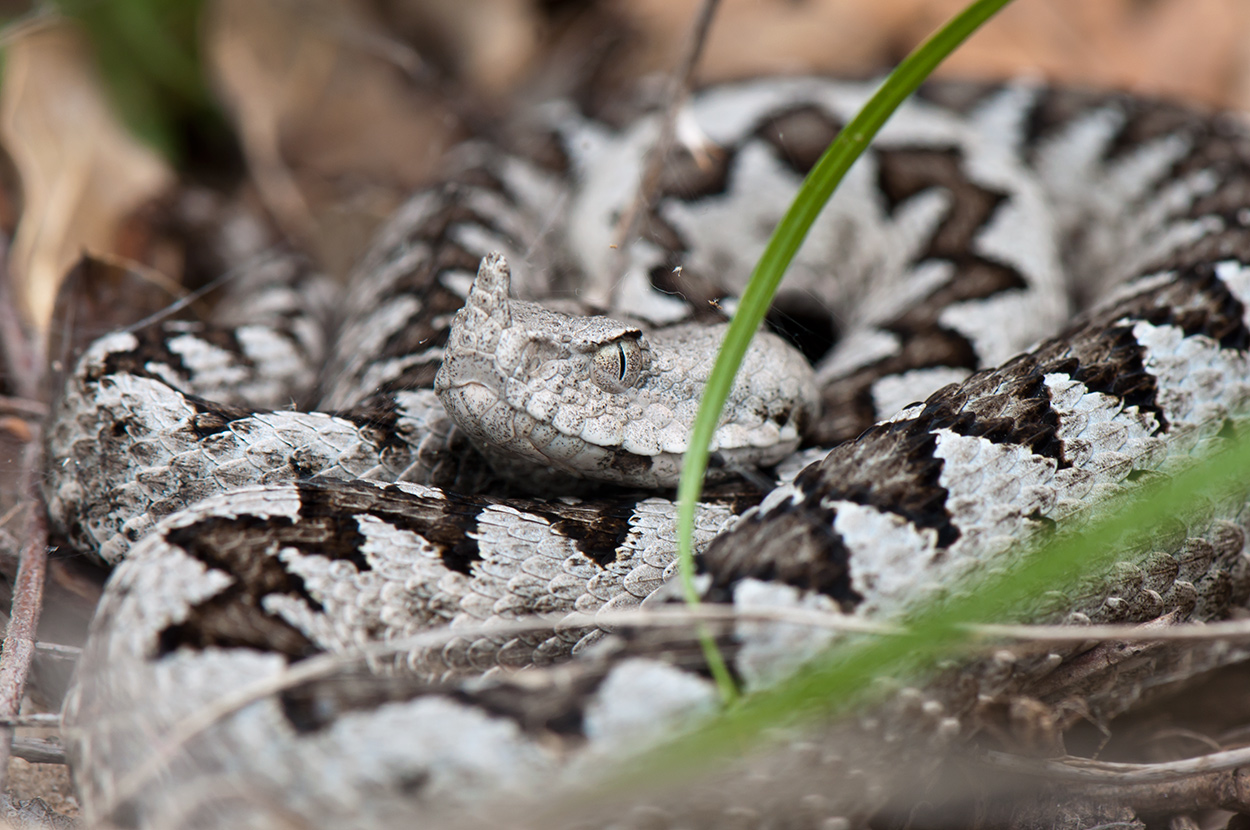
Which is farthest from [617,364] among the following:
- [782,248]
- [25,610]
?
[25,610]

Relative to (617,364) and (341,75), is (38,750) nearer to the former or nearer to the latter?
(617,364)

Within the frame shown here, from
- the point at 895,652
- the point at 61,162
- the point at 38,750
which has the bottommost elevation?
the point at 38,750

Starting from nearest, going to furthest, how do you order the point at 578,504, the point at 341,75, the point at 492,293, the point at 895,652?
the point at 895,652 → the point at 492,293 → the point at 578,504 → the point at 341,75

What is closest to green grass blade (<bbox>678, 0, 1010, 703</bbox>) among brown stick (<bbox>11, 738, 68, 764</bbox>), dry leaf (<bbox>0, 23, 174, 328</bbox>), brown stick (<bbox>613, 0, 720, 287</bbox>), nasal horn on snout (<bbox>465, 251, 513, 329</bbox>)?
nasal horn on snout (<bbox>465, 251, 513, 329</bbox>)

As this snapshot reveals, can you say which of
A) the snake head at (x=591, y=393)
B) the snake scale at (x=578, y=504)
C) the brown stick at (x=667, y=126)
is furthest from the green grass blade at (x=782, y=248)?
the brown stick at (x=667, y=126)

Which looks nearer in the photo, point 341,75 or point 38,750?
point 38,750

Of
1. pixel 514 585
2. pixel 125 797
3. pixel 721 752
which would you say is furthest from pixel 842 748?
pixel 125 797
